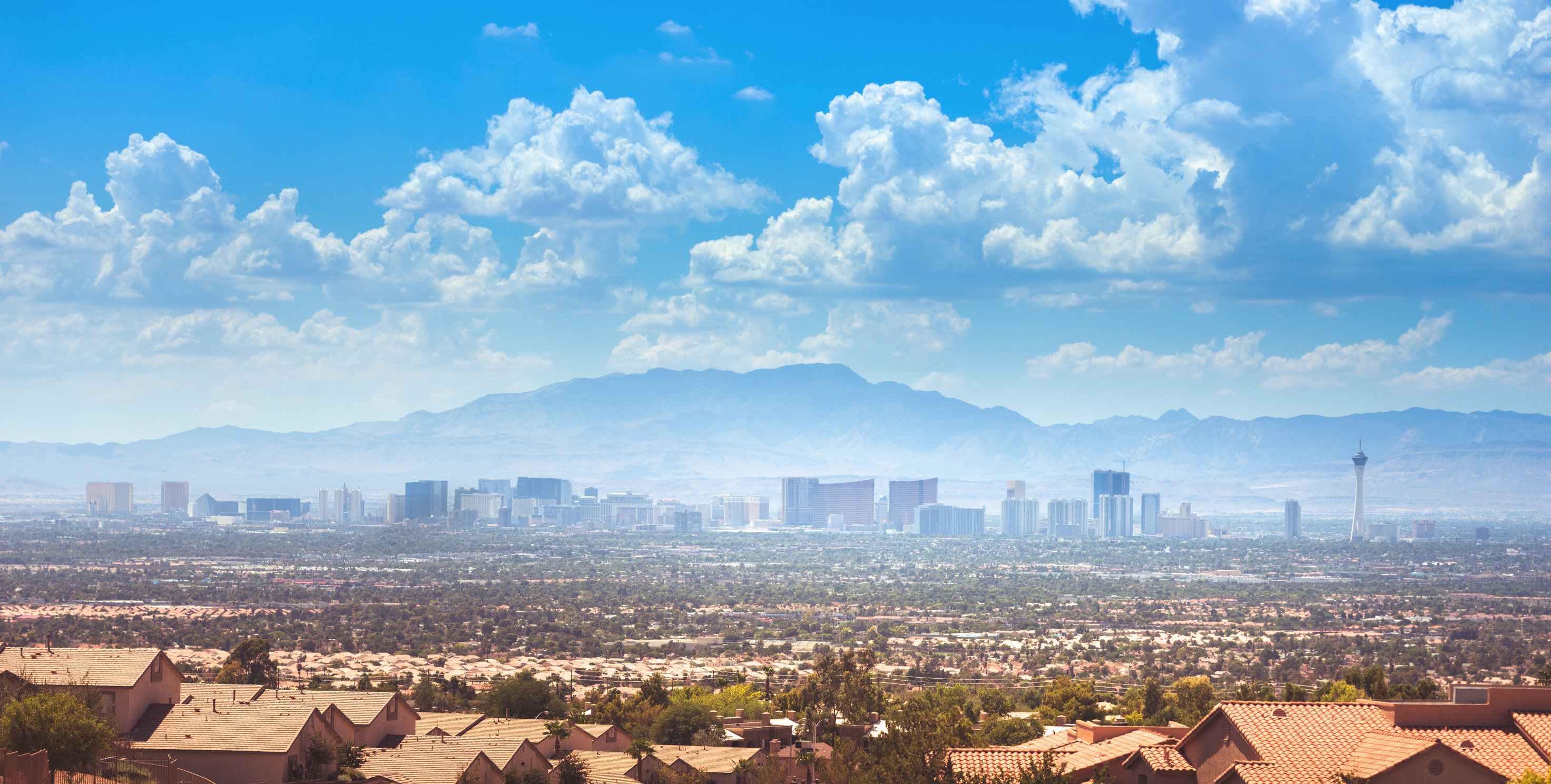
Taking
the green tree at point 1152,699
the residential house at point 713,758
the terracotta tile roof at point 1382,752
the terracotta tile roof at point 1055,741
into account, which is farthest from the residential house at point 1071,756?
the green tree at point 1152,699

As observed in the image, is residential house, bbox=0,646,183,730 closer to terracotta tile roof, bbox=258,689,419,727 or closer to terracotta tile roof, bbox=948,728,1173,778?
terracotta tile roof, bbox=258,689,419,727

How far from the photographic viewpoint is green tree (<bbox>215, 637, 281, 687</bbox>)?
6969 centimetres

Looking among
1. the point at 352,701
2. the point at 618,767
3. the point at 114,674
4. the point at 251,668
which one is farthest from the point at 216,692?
the point at 251,668

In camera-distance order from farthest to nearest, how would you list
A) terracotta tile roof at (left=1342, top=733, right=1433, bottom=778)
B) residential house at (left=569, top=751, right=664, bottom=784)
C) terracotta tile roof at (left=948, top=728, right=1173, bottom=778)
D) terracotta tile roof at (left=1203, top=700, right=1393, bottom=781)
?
residential house at (left=569, top=751, right=664, bottom=784)
terracotta tile roof at (left=948, top=728, right=1173, bottom=778)
terracotta tile roof at (left=1203, top=700, right=1393, bottom=781)
terracotta tile roof at (left=1342, top=733, right=1433, bottom=778)

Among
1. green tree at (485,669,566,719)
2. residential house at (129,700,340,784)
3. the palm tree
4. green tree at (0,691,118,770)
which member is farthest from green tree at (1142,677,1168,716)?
green tree at (0,691,118,770)

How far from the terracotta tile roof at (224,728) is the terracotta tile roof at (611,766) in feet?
29.0

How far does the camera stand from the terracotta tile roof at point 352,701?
42.5 meters

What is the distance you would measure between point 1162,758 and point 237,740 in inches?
878

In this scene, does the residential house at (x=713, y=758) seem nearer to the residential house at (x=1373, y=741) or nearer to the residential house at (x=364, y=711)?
the residential house at (x=364, y=711)

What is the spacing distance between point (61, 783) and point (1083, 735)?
2496 centimetres

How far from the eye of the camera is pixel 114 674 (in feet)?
130

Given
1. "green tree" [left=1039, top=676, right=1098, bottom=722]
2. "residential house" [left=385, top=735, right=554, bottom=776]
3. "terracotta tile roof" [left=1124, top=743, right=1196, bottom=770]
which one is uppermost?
"terracotta tile roof" [left=1124, top=743, right=1196, bottom=770]

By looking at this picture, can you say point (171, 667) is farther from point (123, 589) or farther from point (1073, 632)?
point (123, 589)

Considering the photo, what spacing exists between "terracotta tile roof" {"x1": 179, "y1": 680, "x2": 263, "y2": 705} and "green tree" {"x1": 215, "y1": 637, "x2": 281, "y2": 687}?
2370cm
